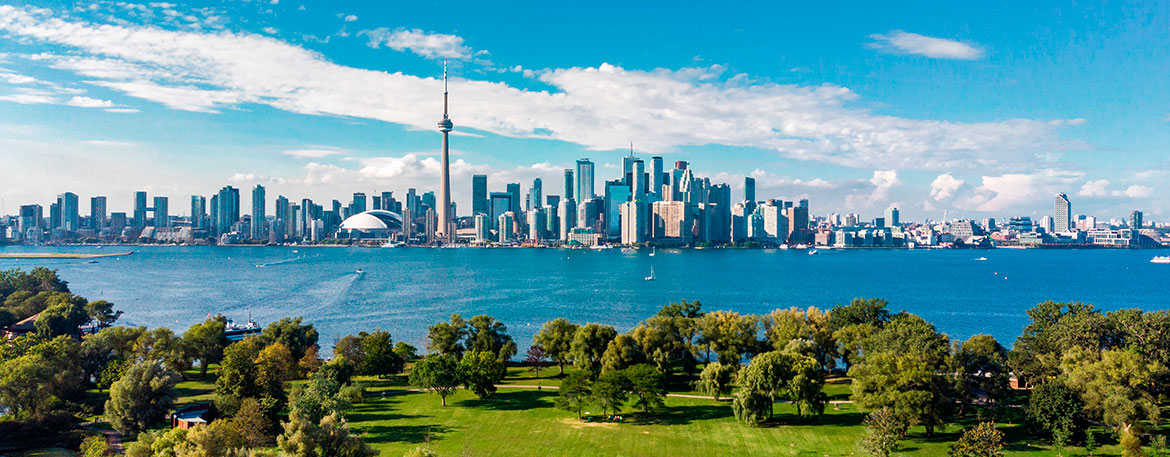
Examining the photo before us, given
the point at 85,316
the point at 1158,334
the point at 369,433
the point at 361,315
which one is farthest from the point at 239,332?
the point at 1158,334

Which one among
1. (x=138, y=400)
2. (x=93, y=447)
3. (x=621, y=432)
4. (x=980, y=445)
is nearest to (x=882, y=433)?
(x=980, y=445)

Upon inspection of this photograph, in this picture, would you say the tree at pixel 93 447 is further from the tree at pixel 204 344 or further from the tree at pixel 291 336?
the tree at pixel 204 344

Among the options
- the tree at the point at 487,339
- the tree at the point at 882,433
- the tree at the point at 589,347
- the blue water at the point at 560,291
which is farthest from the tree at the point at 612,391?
the blue water at the point at 560,291

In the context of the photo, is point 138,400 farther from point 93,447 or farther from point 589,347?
point 589,347

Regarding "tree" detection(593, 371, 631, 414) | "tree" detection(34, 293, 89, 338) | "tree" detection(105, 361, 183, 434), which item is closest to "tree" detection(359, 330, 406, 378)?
"tree" detection(105, 361, 183, 434)

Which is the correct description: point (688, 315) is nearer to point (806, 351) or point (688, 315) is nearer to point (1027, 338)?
point (806, 351)

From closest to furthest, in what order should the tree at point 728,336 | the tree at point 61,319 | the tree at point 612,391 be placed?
the tree at point 612,391
the tree at point 728,336
the tree at point 61,319

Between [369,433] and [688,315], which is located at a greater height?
[688,315]
